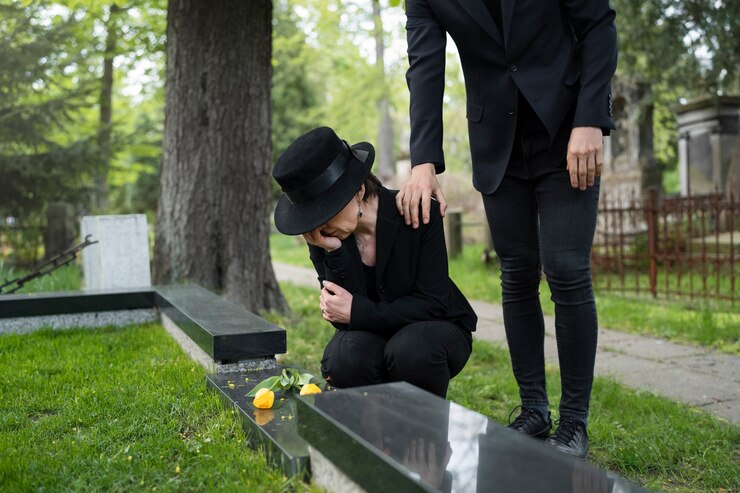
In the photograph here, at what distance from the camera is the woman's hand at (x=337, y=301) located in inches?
110

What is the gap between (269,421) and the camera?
2557 millimetres

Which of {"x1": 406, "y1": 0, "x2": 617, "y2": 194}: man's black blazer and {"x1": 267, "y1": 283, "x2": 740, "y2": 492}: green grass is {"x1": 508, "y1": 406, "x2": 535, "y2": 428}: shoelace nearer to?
{"x1": 267, "y1": 283, "x2": 740, "y2": 492}: green grass

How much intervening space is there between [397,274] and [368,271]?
15cm

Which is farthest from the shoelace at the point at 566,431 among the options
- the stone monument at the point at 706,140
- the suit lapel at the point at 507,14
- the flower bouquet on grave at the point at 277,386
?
the stone monument at the point at 706,140

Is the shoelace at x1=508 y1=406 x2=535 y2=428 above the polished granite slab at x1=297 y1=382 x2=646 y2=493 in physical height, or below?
below

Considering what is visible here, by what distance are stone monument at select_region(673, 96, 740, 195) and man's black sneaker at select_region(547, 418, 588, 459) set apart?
38.2 ft

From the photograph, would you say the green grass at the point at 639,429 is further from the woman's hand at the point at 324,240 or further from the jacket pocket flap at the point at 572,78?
the jacket pocket flap at the point at 572,78

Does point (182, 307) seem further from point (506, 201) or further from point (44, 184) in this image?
point (44, 184)

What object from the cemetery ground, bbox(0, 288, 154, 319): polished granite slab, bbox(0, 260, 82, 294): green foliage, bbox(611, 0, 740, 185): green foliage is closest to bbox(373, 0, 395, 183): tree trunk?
bbox(611, 0, 740, 185): green foliage

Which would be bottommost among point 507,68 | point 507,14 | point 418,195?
point 418,195

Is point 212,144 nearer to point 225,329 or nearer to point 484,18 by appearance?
point 225,329

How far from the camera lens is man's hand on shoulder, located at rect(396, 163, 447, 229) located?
2.77 metres

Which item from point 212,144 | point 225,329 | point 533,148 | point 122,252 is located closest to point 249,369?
point 225,329

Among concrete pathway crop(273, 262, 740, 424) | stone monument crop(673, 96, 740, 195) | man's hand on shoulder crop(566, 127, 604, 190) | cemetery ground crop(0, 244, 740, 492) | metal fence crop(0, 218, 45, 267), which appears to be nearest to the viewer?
cemetery ground crop(0, 244, 740, 492)
